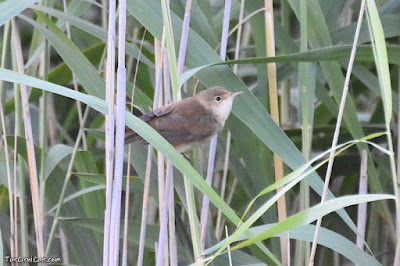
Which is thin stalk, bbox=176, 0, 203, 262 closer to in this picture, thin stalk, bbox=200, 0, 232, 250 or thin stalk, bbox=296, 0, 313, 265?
thin stalk, bbox=200, 0, 232, 250

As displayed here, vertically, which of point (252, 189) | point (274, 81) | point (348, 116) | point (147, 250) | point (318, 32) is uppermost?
point (318, 32)

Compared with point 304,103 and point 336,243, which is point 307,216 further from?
point 304,103

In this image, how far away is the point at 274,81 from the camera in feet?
5.65

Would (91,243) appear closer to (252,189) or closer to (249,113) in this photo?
(252,189)

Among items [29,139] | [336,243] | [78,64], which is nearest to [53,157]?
[29,139]

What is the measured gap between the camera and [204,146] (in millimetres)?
2229

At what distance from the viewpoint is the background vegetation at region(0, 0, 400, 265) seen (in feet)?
4.39

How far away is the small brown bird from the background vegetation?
57 millimetres

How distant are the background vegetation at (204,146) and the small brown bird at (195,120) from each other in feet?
0.19

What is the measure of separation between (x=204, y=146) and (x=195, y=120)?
291 mm

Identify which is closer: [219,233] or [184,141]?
[184,141]

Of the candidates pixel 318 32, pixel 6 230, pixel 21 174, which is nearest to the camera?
pixel 318 32

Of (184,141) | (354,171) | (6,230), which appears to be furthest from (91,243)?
(354,171)

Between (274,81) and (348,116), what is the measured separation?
0.86 ft
